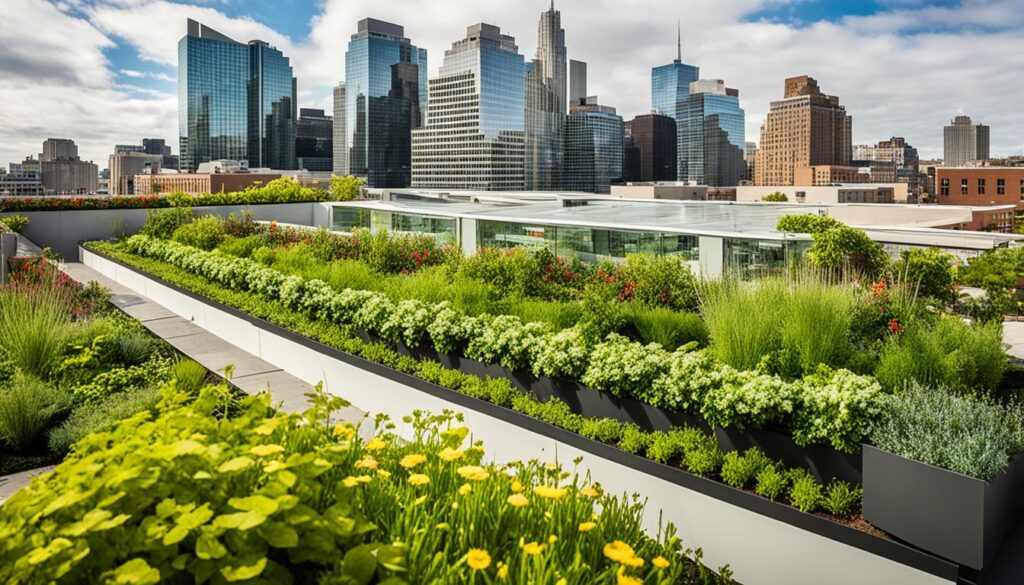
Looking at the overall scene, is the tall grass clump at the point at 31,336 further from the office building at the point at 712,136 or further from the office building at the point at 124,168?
the office building at the point at 712,136

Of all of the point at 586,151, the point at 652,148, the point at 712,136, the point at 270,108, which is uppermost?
the point at 270,108

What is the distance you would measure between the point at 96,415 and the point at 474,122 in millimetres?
124278

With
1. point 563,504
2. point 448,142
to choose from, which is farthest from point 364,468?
point 448,142

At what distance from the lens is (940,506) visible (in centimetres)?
297

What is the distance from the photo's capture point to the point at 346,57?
549 feet

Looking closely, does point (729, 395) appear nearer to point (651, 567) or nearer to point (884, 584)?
point (884, 584)

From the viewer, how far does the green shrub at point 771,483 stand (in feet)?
11.3

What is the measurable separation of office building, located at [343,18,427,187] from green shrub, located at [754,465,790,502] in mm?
158719

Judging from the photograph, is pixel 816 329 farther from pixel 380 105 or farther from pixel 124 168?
pixel 124 168

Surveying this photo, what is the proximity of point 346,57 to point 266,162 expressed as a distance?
32.8 metres

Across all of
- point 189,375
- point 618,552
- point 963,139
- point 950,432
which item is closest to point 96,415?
point 189,375

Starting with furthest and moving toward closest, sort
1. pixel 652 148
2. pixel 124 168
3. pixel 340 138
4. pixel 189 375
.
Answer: pixel 652 148
pixel 340 138
pixel 124 168
pixel 189 375

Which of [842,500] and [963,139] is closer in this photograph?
[842,500]

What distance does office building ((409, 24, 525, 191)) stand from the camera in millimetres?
125000
